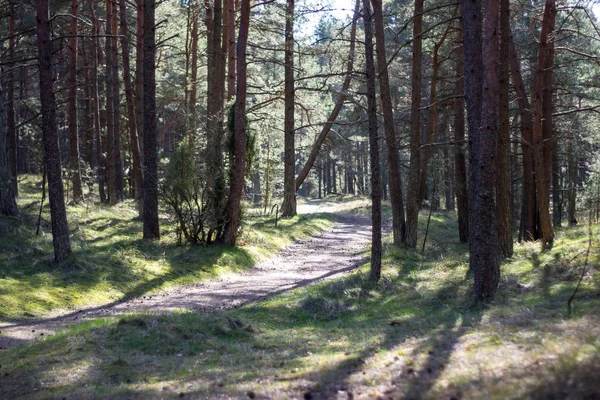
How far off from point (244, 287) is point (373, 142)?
476 centimetres

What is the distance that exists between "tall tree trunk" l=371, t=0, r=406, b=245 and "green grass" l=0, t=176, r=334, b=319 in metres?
4.47

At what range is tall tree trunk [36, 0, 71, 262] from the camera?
39.9 ft

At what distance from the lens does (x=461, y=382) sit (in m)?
4.59

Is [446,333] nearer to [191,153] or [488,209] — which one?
[488,209]

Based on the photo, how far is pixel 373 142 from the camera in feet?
38.0

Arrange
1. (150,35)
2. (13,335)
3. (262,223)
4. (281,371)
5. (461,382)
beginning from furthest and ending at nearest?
(262,223)
(150,35)
(13,335)
(281,371)
(461,382)

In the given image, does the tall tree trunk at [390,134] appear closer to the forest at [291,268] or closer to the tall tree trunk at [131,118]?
the forest at [291,268]

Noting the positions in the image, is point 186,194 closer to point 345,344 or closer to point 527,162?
point 345,344

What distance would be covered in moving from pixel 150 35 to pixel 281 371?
12760mm

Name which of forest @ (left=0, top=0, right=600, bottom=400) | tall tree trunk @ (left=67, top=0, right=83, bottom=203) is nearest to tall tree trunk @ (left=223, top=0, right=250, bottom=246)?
forest @ (left=0, top=0, right=600, bottom=400)

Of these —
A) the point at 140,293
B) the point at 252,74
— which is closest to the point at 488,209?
the point at 140,293

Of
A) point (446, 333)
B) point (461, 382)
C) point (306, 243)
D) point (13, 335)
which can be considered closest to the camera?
point (461, 382)

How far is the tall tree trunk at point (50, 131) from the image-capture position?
39.9 ft

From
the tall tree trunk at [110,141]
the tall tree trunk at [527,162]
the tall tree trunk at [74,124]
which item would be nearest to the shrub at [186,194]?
the tall tree trunk at [74,124]
